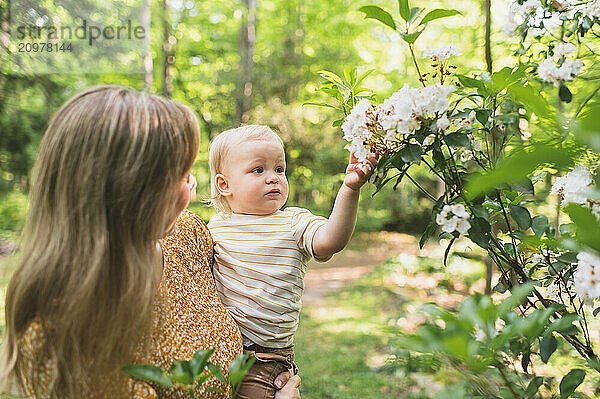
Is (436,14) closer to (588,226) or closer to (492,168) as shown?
(492,168)

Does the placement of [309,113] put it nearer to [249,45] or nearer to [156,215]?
[249,45]

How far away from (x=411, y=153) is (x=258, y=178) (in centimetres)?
51

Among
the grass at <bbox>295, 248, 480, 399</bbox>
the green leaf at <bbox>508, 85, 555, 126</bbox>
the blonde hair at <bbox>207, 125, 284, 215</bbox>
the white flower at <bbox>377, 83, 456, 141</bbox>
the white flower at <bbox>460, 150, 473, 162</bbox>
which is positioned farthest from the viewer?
the grass at <bbox>295, 248, 480, 399</bbox>

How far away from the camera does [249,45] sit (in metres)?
11.9

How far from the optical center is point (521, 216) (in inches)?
55.1

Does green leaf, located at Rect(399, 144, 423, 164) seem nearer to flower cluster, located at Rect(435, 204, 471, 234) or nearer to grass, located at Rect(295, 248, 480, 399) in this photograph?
flower cluster, located at Rect(435, 204, 471, 234)

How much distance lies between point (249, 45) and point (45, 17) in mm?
5759

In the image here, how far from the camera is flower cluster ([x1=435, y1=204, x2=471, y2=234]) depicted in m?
1.25

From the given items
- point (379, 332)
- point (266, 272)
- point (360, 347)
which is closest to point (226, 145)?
point (266, 272)

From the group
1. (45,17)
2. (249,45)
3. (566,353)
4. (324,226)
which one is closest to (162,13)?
(249,45)

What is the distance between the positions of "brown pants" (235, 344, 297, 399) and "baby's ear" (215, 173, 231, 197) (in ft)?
1.59

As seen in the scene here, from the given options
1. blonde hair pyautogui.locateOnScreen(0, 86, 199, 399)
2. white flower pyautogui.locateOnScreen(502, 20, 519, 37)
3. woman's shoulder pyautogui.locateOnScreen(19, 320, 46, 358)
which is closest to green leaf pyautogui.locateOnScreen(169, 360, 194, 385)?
blonde hair pyautogui.locateOnScreen(0, 86, 199, 399)

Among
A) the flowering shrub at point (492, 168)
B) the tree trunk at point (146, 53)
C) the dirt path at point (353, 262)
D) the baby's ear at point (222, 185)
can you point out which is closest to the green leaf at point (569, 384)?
the flowering shrub at point (492, 168)

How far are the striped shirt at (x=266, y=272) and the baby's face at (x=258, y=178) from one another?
59 mm
